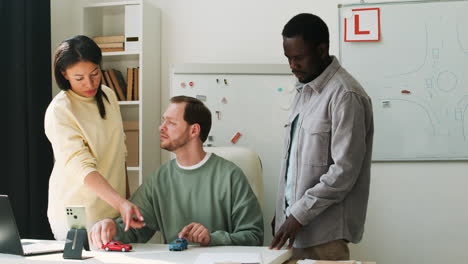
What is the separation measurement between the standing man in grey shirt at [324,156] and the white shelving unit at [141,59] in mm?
1917

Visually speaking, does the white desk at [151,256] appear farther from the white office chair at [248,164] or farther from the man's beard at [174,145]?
the white office chair at [248,164]

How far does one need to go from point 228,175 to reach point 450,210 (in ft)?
6.56

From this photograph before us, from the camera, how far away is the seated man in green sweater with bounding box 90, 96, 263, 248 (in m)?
2.22

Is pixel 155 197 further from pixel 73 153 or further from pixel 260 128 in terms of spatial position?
pixel 260 128

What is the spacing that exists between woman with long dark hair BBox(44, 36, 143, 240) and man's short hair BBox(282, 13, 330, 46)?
2.47ft

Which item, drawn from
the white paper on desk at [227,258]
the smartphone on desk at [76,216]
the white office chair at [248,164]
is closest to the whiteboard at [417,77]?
the white office chair at [248,164]

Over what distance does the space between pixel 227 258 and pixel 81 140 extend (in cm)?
75

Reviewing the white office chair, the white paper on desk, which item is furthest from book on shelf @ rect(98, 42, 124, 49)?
the white paper on desk

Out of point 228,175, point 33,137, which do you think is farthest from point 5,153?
point 228,175

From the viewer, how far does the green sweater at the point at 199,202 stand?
7.27 feet

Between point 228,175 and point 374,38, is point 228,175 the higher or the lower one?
the lower one

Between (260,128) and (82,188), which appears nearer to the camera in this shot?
(82,188)

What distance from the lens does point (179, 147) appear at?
2301 millimetres

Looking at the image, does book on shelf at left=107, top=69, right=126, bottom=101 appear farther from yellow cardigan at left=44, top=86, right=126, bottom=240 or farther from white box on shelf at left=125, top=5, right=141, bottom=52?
yellow cardigan at left=44, top=86, right=126, bottom=240
